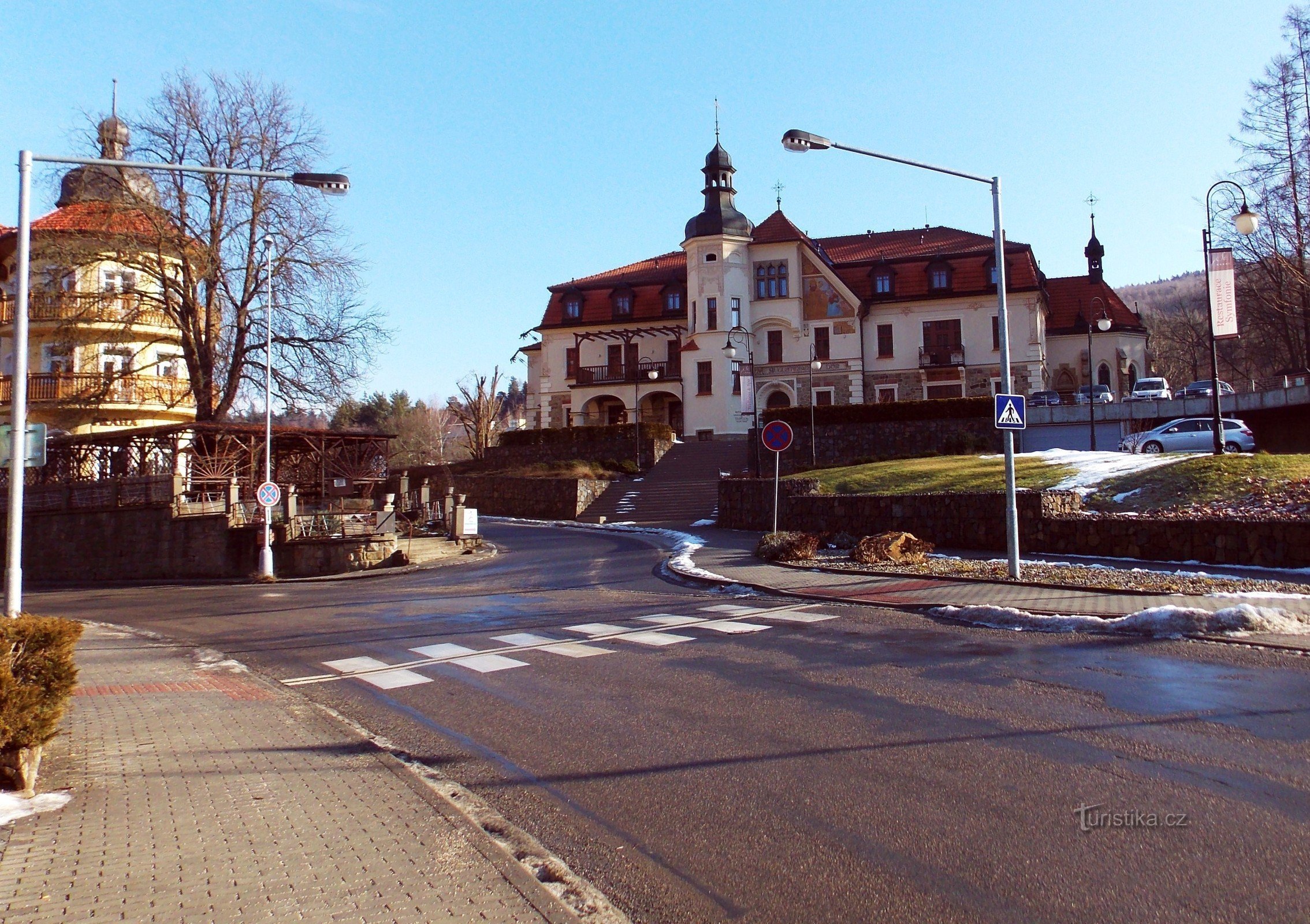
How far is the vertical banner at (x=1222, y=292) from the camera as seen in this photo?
20188mm

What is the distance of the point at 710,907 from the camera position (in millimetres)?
4289

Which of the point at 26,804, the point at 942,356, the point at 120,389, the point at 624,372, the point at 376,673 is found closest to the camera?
the point at 26,804

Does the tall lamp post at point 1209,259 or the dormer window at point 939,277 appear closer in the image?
the tall lamp post at point 1209,259

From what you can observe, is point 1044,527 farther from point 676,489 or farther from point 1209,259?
point 676,489

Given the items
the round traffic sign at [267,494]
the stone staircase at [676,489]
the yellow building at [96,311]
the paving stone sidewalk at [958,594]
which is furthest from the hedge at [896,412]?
the yellow building at [96,311]

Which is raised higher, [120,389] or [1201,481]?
[120,389]

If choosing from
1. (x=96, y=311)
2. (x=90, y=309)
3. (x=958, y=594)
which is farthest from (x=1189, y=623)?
(x=96, y=311)

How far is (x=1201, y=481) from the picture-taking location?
20125mm

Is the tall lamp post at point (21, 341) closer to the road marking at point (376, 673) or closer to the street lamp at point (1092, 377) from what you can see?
the road marking at point (376, 673)

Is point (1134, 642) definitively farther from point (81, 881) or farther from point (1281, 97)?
point (1281, 97)

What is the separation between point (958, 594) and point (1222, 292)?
446 inches

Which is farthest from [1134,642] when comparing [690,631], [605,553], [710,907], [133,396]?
[133,396]

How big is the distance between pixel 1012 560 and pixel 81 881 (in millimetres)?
13930

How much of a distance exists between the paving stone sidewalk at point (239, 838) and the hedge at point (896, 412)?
35990 mm
